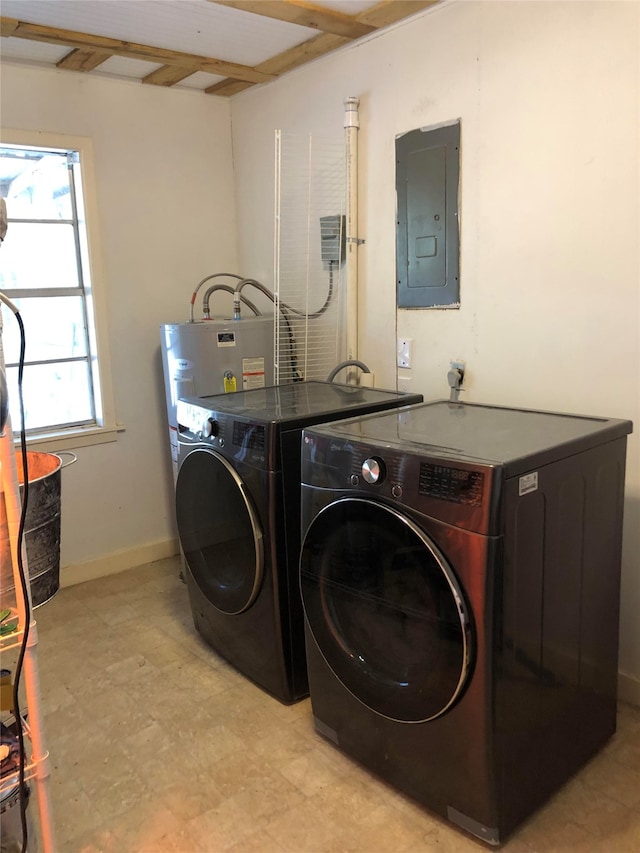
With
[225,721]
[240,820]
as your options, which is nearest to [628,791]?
[240,820]

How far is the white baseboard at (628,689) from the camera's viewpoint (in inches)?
81.3

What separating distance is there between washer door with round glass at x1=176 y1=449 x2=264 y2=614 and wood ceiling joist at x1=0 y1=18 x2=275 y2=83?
164 cm

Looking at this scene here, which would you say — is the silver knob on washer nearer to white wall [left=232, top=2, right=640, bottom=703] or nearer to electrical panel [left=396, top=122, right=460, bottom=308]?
white wall [left=232, top=2, right=640, bottom=703]

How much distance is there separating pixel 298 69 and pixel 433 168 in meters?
0.98

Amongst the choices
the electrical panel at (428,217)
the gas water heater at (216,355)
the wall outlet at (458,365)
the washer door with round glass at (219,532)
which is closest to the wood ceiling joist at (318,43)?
the electrical panel at (428,217)

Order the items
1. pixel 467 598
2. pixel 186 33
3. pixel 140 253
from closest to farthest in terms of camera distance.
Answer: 1. pixel 467 598
2. pixel 186 33
3. pixel 140 253

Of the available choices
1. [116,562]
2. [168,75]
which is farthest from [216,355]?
[168,75]

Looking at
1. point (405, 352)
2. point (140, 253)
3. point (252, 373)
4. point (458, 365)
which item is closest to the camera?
point (458, 365)

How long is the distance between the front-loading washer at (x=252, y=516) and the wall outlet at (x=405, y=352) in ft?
0.85

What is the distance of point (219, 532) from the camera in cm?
222

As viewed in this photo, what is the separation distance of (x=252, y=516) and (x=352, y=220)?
135 centimetres

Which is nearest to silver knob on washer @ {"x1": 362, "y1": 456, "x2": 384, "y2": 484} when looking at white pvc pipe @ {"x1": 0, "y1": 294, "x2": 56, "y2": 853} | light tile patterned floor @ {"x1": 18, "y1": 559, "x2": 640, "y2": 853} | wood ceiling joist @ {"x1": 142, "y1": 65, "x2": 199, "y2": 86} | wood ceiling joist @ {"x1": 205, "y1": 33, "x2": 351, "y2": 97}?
white pvc pipe @ {"x1": 0, "y1": 294, "x2": 56, "y2": 853}

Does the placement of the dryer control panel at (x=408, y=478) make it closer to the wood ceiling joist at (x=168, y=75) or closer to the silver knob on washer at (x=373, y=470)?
the silver knob on washer at (x=373, y=470)

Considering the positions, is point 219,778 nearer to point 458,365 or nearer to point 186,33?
point 458,365
